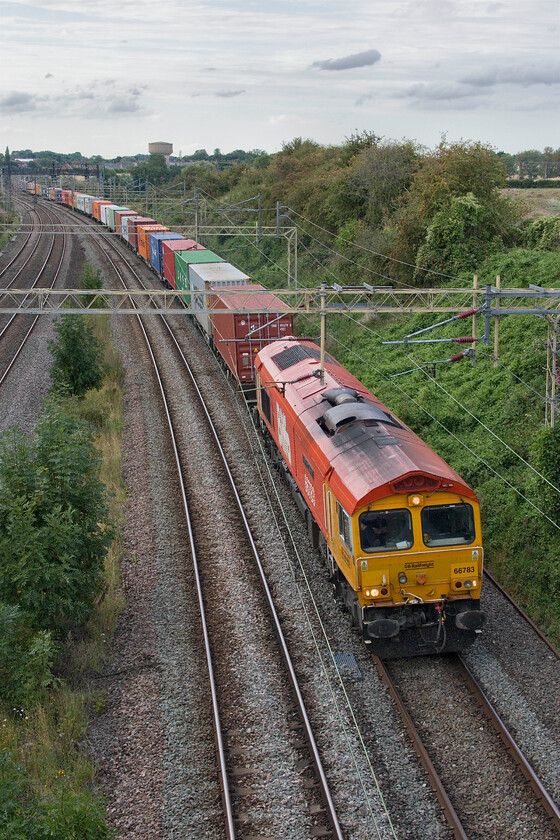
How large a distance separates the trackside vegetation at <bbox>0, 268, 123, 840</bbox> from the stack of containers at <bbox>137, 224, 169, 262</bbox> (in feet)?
136

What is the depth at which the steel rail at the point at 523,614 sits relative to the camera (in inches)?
518

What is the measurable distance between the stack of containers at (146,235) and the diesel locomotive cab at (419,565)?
1790 inches

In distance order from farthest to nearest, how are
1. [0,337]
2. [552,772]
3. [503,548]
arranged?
[0,337] → [503,548] → [552,772]

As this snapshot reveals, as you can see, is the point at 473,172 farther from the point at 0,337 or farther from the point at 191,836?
the point at 191,836

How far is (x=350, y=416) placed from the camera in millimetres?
14211

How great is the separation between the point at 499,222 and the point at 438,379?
9.80 metres

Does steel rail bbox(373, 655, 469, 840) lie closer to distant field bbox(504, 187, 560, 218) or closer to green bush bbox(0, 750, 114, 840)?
green bush bbox(0, 750, 114, 840)

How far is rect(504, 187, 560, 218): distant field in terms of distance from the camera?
37.8 metres

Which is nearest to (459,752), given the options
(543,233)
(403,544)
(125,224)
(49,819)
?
(403,544)

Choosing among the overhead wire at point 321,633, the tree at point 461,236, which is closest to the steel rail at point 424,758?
the overhead wire at point 321,633

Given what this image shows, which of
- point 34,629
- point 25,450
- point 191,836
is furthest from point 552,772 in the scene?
point 25,450

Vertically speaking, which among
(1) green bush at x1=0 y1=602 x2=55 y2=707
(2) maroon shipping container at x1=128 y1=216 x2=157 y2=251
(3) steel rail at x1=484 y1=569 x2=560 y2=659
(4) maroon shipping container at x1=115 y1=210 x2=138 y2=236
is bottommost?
(3) steel rail at x1=484 y1=569 x2=560 y2=659

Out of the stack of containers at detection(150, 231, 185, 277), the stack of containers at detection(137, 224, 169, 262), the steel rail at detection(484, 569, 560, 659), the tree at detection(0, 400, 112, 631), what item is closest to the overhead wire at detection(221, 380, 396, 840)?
the steel rail at detection(484, 569, 560, 659)

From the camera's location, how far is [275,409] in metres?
19.2
